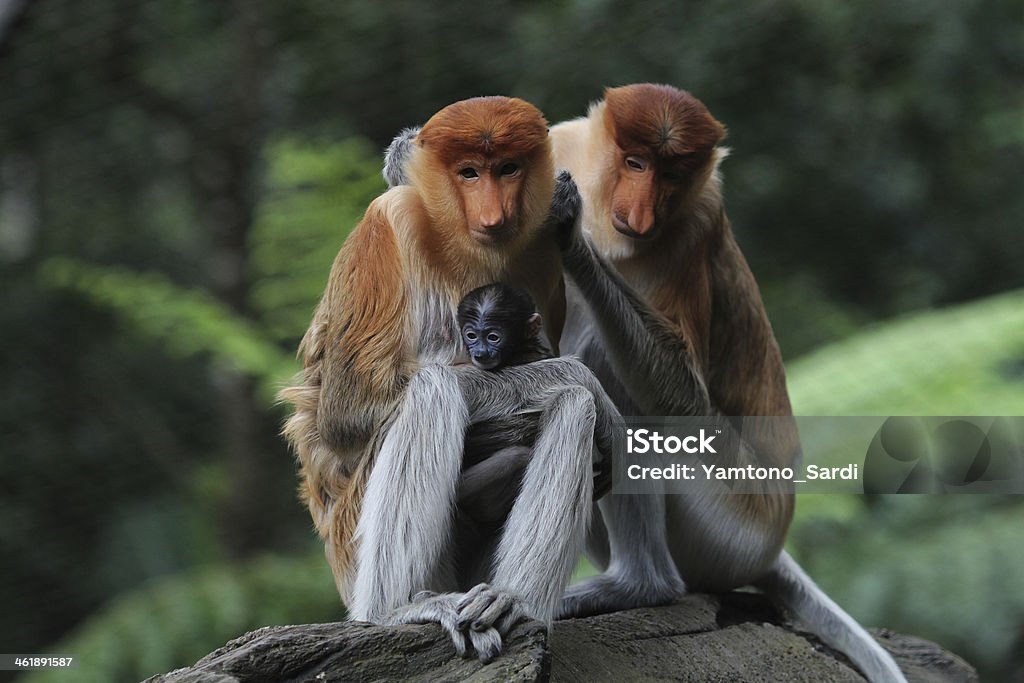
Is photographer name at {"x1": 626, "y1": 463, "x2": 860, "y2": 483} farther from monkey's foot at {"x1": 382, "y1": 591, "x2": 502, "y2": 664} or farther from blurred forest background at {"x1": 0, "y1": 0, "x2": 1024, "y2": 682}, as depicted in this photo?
blurred forest background at {"x1": 0, "y1": 0, "x2": 1024, "y2": 682}

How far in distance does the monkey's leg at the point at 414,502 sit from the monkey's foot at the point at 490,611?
72mm

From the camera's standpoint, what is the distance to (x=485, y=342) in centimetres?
351

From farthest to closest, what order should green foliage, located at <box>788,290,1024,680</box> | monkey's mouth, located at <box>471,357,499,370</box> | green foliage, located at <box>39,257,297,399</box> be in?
1. green foliage, located at <box>39,257,297,399</box>
2. green foliage, located at <box>788,290,1024,680</box>
3. monkey's mouth, located at <box>471,357,499,370</box>

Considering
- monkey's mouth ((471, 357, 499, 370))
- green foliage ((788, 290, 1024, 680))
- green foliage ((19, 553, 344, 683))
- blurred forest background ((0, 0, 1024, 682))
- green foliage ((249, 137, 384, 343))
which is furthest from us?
green foliage ((249, 137, 384, 343))

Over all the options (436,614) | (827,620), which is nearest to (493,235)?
(436,614)

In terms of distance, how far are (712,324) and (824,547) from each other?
3.08 m

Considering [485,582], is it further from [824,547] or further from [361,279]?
[824,547]

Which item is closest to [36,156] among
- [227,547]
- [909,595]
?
[227,547]

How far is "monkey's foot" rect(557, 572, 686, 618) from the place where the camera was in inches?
171

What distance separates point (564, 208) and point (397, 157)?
2.32 feet

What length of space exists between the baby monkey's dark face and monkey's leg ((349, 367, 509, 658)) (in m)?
0.17

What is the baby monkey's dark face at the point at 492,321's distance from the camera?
349cm

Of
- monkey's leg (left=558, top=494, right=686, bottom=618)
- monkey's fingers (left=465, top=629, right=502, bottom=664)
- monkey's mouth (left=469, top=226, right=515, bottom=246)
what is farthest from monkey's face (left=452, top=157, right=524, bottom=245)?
monkey's leg (left=558, top=494, right=686, bottom=618)

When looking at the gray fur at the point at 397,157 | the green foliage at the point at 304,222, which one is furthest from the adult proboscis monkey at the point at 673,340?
the green foliage at the point at 304,222
